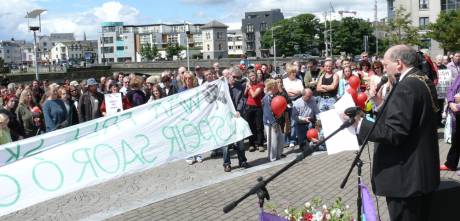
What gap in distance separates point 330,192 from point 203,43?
17710 cm

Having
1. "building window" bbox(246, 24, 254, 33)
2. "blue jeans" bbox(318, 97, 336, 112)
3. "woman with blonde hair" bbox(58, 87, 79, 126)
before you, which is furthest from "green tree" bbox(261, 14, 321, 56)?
"woman with blonde hair" bbox(58, 87, 79, 126)

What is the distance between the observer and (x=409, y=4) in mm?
81188

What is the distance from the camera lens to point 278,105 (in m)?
10.0

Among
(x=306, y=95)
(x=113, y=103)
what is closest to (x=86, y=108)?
(x=113, y=103)

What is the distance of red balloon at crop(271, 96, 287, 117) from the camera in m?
10.0

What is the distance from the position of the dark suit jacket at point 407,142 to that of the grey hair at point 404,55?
0.08m

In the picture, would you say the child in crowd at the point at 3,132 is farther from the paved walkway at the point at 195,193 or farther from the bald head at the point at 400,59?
the bald head at the point at 400,59

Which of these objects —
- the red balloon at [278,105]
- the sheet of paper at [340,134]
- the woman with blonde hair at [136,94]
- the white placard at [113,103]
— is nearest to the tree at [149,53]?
the woman with blonde hair at [136,94]

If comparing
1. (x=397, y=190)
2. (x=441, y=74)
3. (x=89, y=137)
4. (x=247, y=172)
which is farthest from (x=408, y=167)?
(x=441, y=74)

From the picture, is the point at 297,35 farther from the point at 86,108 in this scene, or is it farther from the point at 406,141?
the point at 406,141

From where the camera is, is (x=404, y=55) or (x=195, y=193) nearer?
(x=404, y=55)

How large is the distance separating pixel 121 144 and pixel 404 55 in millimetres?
4559

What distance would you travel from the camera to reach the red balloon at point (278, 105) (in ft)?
32.8

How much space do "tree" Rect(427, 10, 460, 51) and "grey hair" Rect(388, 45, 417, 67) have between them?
2207 inches
